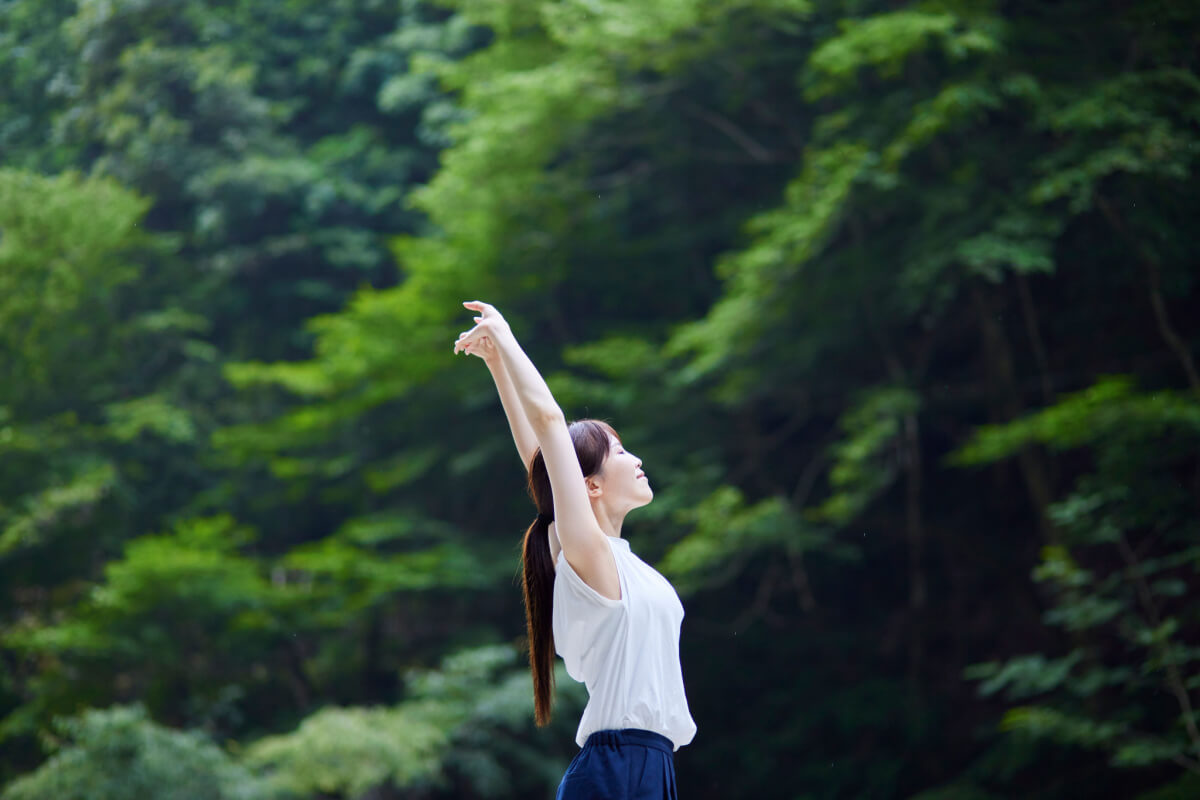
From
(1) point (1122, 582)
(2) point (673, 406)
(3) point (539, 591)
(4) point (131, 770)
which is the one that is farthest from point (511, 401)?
(2) point (673, 406)

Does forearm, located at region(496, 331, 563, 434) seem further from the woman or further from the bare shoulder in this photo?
the bare shoulder

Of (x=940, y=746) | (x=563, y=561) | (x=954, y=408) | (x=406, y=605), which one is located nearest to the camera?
(x=563, y=561)

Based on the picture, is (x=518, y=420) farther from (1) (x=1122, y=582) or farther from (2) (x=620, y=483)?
(1) (x=1122, y=582)

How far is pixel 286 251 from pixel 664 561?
241 inches

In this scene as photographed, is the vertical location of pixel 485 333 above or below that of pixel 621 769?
above

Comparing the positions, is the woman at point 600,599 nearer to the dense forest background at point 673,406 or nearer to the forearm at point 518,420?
the forearm at point 518,420

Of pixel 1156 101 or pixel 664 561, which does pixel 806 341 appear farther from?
pixel 1156 101

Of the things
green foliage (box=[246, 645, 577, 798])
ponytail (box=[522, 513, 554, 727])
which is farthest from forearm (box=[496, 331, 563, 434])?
green foliage (box=[246, 645, 577, 798])

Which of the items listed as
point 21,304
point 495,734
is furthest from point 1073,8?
point 21,304

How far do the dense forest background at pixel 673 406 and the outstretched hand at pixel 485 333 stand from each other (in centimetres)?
503

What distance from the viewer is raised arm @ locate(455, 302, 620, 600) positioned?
4.87 ft

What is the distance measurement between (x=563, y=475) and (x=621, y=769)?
388 mm

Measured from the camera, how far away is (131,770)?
22.8 ft

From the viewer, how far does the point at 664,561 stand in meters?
7.79
